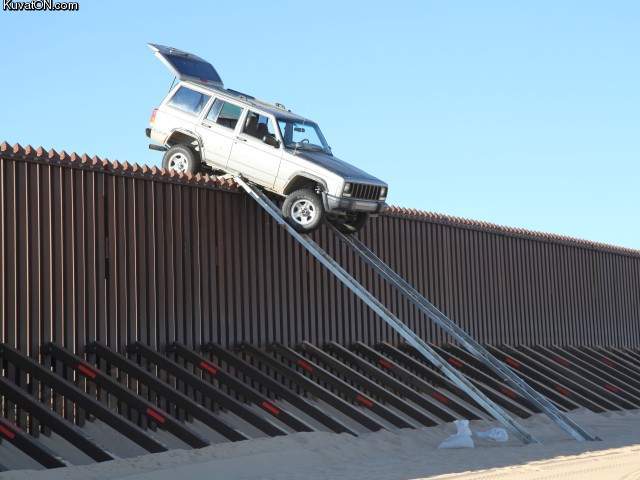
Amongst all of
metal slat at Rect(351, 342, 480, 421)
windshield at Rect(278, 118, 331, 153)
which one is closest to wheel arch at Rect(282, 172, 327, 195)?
windshield at Rect(278, 118, 331, 153)

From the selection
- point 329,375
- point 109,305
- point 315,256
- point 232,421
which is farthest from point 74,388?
point 315,256

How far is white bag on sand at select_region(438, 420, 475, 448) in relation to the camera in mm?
15172

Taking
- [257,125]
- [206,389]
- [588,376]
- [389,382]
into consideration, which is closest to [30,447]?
[206,389]

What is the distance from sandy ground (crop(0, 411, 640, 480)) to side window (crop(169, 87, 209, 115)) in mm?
6205

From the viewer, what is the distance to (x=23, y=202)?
559 inches

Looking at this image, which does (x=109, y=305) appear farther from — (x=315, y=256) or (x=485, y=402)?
(x=485, y=402)

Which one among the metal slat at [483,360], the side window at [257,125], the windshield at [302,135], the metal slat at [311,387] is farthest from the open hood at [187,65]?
the metal slat at [311,387]

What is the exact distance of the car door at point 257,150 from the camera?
17.9 m

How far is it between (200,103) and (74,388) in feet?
22.0

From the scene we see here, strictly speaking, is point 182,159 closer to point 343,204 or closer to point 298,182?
point 298,182

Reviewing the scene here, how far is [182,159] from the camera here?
1834cm

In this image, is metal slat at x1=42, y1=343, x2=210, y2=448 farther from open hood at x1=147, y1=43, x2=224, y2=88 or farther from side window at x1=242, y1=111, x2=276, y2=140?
open hood at x1=147, y1=43, x2=224, y2=88

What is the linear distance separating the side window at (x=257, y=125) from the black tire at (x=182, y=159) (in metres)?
0.93

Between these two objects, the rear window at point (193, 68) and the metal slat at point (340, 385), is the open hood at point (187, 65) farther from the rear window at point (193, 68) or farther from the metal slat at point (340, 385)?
the metal slat at point (340, 385)
